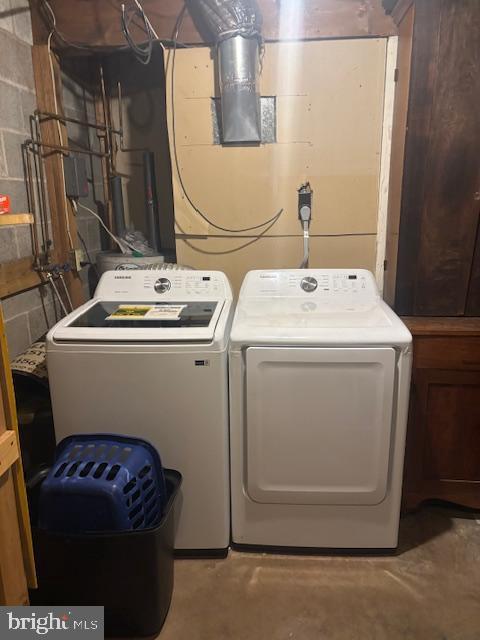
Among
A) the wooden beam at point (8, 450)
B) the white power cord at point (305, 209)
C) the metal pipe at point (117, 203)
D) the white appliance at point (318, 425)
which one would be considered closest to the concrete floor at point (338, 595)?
the white appliance at point (318, 425)

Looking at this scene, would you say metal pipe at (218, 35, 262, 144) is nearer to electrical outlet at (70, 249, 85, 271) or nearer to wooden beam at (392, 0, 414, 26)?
wooden beam at (392, 0, 414, 26)

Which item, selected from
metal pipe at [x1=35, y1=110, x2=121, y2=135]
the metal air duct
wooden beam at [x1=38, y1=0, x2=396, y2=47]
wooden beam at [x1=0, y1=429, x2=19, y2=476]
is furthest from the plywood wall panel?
wooden beam at [x1=0, y1=429, x2=19, y2=476]

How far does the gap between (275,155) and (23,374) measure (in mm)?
1519

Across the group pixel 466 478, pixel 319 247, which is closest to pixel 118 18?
pixel 319 247

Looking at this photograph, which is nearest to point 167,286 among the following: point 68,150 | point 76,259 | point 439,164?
point 76,259

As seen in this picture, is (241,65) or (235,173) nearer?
(241,65)

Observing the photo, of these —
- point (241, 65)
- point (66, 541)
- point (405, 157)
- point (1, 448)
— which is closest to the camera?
point (1, 448)

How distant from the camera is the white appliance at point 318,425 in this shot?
161 centimetres

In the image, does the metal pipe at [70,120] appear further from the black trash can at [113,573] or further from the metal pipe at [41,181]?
the black trash can at [113,573]

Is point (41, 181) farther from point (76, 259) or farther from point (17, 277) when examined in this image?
point (17, 277)

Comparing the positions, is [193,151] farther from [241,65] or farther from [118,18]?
[118,18]

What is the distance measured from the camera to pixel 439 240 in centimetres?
190

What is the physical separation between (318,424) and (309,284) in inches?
23.7

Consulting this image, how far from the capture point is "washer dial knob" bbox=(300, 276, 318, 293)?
197cm
